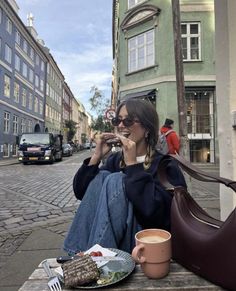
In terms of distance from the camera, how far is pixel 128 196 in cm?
170

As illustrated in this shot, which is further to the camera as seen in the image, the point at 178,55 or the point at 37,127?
the point at 37,127

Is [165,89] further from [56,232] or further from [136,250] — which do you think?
[136,250]

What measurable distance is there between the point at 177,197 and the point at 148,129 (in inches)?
27.6

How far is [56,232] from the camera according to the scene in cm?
514

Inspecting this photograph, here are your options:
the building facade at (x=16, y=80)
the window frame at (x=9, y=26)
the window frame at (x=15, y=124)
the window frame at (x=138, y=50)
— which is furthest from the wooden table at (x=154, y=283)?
the window frame at (x=9, y=26)

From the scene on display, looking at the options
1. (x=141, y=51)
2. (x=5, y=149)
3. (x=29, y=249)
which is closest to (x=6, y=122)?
(x=5, y=149)

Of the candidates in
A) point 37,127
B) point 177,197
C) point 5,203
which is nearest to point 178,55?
point 5,203

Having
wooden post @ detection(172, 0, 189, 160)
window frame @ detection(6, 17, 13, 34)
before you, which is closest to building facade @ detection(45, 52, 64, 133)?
window frame @ detection(6, 17, 13, 34)

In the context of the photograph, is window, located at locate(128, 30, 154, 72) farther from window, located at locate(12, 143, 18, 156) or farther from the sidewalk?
window, located at locate(12, 143, 18, 156)

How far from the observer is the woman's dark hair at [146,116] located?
202 centimetres

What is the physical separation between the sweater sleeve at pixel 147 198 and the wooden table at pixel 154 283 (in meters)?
0.41

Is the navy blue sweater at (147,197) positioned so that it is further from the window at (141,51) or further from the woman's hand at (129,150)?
the window at (141,51)

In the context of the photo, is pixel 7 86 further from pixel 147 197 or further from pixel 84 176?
pixel 147 197

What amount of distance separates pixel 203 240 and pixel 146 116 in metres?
0.99
